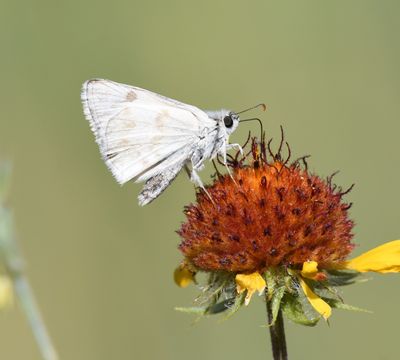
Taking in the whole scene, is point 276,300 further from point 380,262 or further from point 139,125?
point 139,125

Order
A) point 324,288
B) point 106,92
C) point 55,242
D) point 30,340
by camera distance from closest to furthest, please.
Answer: point 324,288
point 106,92
point 30,340
point 55,242

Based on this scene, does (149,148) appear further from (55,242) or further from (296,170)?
(55,242)

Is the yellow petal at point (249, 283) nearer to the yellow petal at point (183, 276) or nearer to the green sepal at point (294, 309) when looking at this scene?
the green sepal at point (294, 309)

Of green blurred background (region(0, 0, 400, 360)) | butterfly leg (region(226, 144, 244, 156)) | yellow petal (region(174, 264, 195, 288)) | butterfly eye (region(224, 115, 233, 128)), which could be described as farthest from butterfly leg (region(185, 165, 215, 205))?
green blurred background (region(0, 0, 400, 360))

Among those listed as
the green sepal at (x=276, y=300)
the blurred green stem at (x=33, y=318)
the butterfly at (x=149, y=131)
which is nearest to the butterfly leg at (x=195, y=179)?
the butterfly at (x=149, y=131)

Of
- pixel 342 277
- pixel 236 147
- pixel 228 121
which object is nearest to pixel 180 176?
pixel 228 121

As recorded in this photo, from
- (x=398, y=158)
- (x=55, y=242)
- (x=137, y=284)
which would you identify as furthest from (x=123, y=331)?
(x=398, y=158)
